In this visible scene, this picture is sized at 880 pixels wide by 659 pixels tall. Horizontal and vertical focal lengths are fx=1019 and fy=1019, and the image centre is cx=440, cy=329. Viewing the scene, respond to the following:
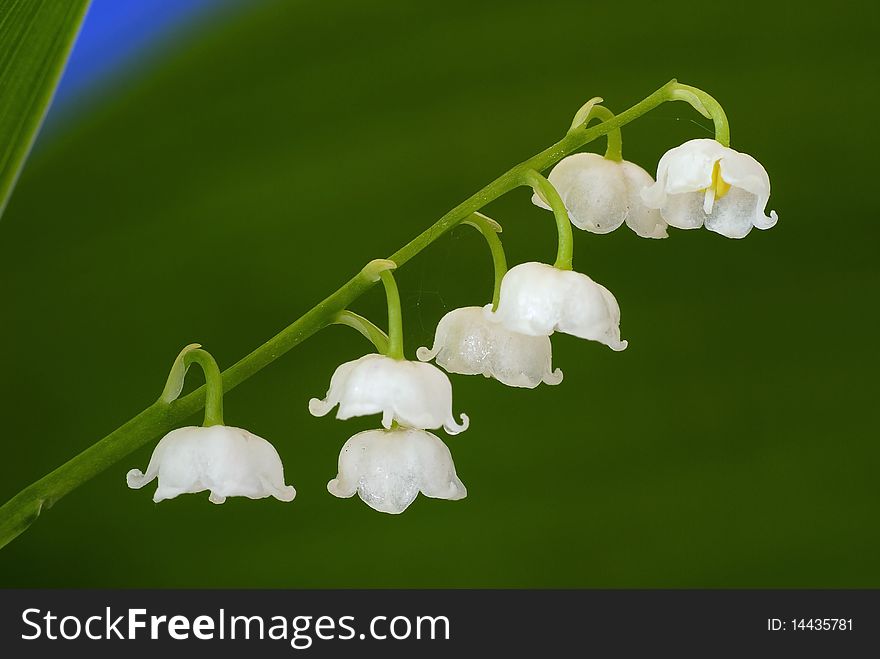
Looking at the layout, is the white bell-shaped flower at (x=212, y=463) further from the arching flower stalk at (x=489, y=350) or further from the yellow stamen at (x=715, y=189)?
the yellow stamen at (x=715, y=189)

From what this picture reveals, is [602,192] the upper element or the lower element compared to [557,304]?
upper

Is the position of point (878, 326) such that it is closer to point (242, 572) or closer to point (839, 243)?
point (839, 243)

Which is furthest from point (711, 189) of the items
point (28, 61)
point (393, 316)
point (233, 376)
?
point (28, 61)

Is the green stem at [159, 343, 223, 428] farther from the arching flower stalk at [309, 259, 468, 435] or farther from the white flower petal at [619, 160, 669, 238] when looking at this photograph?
the white flower petal at [619, 160, 669, 238]

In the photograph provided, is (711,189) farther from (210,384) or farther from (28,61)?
(28,61)

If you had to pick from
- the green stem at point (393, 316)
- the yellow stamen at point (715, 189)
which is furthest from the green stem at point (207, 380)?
the yellow stamen at point (715, 189)
